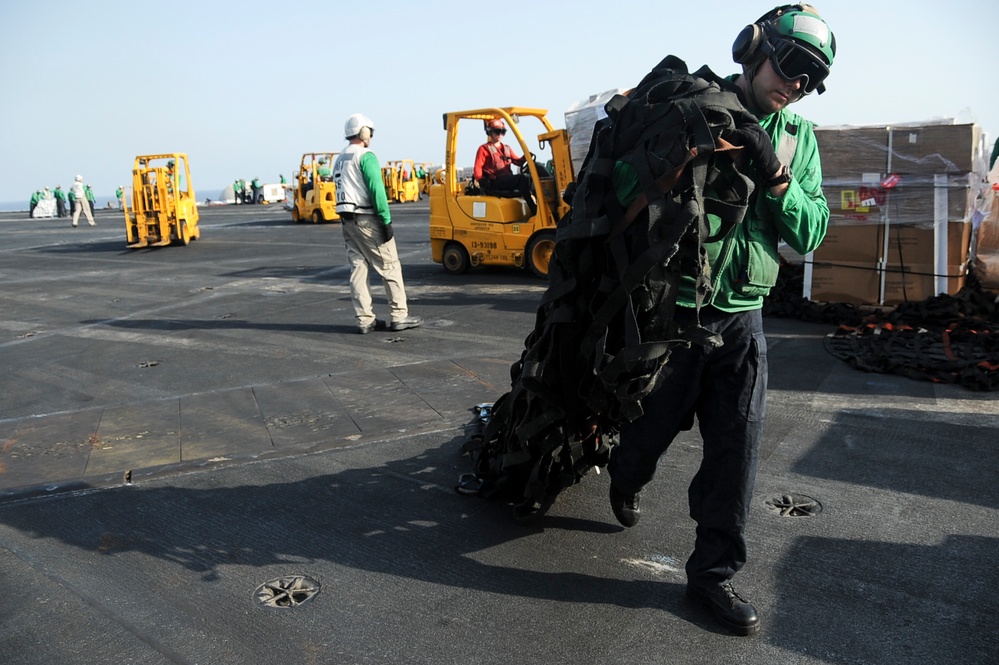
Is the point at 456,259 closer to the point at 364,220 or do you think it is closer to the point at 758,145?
the point at 364,220

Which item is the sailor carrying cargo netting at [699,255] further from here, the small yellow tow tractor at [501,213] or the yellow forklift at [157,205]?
the yellow forklift at [157,205]

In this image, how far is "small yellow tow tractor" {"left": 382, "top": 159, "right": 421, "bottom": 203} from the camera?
38781mm

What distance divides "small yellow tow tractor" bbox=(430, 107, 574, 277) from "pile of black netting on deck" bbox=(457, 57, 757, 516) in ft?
26.2

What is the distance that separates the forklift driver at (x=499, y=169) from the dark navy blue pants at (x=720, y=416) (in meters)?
8.60

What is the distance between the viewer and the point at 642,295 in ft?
9.27

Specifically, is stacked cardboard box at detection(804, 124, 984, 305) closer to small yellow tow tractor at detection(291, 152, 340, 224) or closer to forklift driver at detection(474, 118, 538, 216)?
forklift driver at detection(474, 118, 538, 216)

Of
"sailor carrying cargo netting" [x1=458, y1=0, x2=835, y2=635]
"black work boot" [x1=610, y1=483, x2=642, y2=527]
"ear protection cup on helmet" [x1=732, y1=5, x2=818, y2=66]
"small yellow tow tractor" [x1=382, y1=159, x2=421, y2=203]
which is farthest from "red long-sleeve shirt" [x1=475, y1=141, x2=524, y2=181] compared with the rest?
"small yellow tow tractor" [x1=382, y1=159, x2=421, y2=203]

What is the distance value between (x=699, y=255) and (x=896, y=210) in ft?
20.6

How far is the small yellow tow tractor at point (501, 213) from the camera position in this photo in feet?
36.5

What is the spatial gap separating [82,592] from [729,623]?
8.48ft

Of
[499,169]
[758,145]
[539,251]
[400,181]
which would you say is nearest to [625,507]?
[758,145]

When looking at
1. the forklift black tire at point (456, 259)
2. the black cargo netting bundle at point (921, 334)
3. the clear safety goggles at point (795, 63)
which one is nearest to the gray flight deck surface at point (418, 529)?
the black cargo netting bundle at point (921, 334)

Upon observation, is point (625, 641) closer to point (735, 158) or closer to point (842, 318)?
point (735, 158)

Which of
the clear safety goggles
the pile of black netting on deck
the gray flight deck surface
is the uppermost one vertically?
the clear safety goggles
